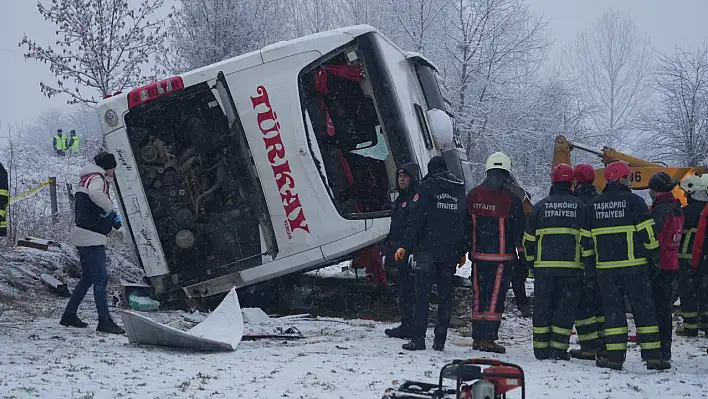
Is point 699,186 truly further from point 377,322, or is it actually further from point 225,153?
point 225,153

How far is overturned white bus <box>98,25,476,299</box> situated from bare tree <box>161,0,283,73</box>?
13483 millimetres

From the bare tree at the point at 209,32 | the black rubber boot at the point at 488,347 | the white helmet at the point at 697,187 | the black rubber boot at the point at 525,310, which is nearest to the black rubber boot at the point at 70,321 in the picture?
the black rubber boot at the point at 488,347

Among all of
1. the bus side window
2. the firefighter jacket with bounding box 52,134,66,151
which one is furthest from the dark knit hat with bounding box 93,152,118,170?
the firefighter jacket with bounding box 52,134,66,151

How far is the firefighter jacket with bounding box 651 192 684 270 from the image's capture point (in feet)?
20.0

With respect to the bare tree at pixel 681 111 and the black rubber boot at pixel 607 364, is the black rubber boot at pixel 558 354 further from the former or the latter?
the bare tree at pixel 681 111

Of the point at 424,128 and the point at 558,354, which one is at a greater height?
the point at 424,128

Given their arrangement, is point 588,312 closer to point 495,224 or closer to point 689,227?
point 495,224

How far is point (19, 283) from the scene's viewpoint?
333 inches

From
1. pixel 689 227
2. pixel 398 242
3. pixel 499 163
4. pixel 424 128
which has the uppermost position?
pixel 424 128

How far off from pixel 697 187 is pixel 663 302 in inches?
62.9

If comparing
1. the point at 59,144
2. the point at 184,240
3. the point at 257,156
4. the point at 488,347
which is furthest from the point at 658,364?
the point at 59,144

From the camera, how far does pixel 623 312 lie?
5.82 metres

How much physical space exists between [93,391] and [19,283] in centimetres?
477

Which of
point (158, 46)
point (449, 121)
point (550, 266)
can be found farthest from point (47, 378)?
point (158, 46)
